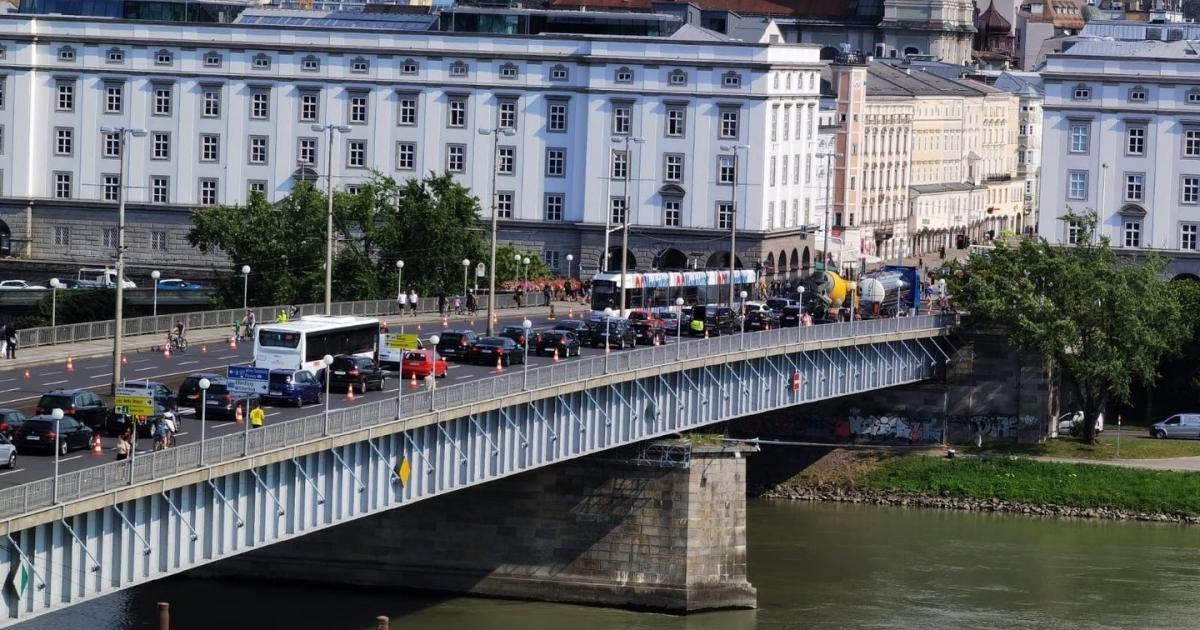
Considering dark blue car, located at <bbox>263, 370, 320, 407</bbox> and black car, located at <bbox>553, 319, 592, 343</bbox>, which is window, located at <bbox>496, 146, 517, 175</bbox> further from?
dark blue car, located at <bbox>263, 370, 320, 407</bbox>

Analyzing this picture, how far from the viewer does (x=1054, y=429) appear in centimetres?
13950

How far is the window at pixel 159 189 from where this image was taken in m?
179

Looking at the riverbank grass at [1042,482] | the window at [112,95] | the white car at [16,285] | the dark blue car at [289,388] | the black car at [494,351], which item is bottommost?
the riverbank grass at [1042,482]

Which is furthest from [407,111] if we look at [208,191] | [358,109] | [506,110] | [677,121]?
[677,121]

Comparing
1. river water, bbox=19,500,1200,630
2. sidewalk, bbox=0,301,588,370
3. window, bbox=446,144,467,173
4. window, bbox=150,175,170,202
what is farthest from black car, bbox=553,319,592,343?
window, bbox=150,175,170,202

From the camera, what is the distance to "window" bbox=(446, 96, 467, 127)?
574 feet

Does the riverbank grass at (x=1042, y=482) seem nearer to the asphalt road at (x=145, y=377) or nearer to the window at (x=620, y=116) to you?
the asphalt road at (x=145, y=377)

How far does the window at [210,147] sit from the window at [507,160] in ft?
61.0

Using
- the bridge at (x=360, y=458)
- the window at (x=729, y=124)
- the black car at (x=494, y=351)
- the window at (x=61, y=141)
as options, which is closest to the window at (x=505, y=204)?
the window at (x=729, y=124)

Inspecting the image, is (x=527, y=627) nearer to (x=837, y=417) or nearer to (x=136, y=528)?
(x=136, y=528)

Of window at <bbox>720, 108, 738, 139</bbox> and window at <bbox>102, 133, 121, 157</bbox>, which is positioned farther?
window at <bbox>102, 133, 121, 157</bbox>

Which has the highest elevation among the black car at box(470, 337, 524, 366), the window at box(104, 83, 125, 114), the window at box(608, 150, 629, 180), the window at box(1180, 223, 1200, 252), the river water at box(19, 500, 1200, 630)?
the window at box(104, 83, 125, 114)

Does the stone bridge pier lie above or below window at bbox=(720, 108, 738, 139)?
below

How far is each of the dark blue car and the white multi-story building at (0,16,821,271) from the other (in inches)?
3140
